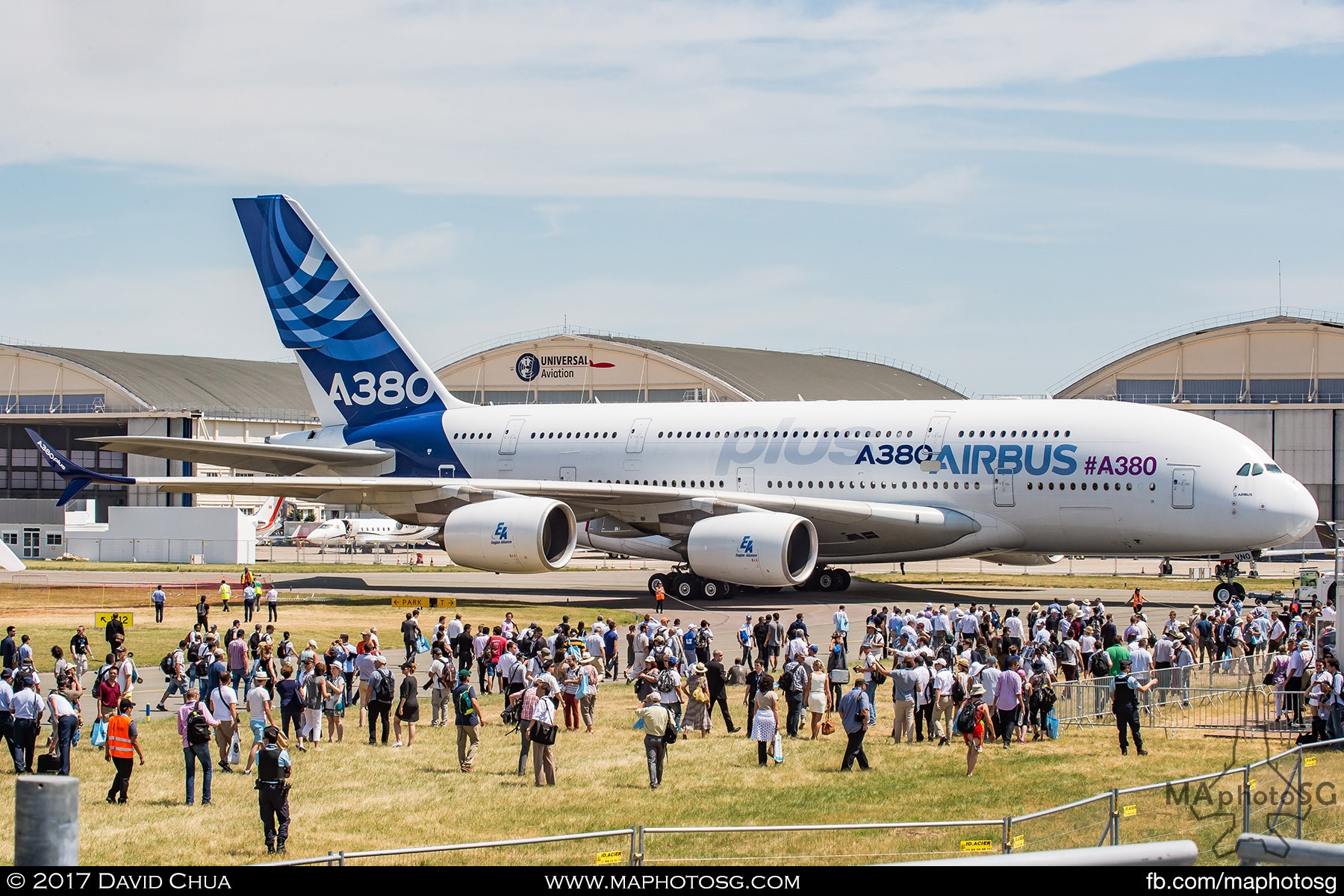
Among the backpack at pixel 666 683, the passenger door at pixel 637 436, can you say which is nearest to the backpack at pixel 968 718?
the backpack at pixel 666 683

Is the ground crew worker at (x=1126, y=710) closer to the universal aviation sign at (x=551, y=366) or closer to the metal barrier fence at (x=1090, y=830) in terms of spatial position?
the metal barrier fence at (x=1090, y=830)

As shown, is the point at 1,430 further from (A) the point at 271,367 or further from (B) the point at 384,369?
(B) the point at 384,369

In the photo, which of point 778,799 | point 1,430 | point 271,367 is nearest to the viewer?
point 778,799

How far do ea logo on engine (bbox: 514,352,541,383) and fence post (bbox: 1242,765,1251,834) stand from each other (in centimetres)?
7041

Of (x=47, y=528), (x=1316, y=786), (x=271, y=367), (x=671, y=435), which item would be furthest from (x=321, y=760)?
(x=271, y=367)

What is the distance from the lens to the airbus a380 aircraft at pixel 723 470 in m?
36.1

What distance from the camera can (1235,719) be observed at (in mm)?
22344

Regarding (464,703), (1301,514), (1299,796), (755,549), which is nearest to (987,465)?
(755,549)

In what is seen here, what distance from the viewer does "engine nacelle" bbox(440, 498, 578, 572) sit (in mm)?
37594

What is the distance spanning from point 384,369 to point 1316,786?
1429 inches

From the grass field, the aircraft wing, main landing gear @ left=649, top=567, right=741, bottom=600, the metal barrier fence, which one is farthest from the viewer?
main landing gear @ left=649, top=567, right=741, bottom=600

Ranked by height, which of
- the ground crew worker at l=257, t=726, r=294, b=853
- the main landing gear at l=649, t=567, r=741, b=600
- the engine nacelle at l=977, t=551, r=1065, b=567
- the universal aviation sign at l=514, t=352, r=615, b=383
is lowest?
the ground crew worker at l=257, t=726, r=294, b=853

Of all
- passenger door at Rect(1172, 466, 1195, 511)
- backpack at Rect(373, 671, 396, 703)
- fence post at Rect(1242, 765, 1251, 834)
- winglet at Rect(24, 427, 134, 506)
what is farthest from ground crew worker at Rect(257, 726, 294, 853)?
passenger door at Rect(1172, 466, 1195, 511)

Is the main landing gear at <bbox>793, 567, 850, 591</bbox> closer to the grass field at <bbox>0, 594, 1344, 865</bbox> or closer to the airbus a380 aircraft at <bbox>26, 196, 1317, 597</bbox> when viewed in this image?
the airbus a380 aircraft at <bbox>26, 196, 1317, 597</bbox>
